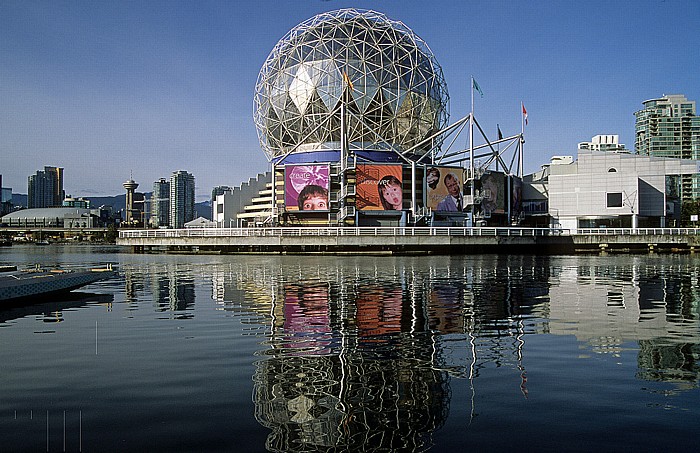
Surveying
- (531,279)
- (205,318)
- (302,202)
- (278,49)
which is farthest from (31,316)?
(278,49)

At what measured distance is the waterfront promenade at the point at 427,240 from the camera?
216 ft

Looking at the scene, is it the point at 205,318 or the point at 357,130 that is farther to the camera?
the point at 357,130

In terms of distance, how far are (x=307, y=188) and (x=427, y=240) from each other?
21.7 meters

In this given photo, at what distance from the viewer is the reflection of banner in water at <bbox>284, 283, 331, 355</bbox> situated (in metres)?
12.8

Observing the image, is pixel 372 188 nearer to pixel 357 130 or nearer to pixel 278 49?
pixel 357 130

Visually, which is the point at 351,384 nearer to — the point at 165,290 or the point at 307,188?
the point at 165,290

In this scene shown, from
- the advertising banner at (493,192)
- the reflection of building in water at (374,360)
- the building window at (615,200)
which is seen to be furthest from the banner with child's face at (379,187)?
the reflection of building in water at (374,360)

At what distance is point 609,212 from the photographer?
8606 centimetres

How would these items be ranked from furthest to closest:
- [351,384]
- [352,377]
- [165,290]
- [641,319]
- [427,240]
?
1. [427,240]
2. [165,290]
3. [641,319]
4. [352,377]
5. [351,384]

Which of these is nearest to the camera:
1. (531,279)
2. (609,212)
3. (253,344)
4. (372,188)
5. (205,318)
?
(253,344)

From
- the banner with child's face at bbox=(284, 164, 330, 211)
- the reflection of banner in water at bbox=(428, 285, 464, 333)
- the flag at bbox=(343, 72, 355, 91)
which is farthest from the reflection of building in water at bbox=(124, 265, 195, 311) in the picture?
the flag at bbox=(343, 72, 355, 91)

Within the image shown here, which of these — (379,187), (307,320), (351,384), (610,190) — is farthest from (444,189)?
(351,384)

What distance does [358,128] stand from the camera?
88.7 m

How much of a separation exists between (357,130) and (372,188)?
13217 mm
